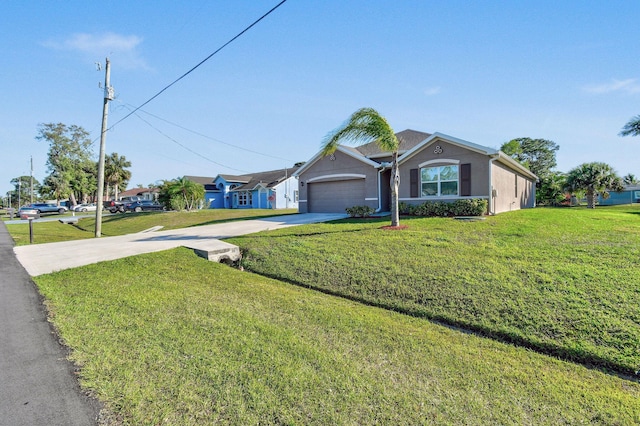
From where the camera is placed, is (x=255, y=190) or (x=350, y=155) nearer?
(x=350, y=155)

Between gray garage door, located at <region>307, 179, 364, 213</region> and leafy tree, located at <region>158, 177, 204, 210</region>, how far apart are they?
12.4 metres

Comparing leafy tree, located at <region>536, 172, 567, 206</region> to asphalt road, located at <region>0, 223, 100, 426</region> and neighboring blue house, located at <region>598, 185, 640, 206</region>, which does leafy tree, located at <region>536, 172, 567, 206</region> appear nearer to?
neighboring blue house, located at <region>598, 185, 640, 206</region>

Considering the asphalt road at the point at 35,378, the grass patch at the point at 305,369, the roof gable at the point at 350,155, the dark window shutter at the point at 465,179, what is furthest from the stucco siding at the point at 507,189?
the asphalt road at the point at 35,378

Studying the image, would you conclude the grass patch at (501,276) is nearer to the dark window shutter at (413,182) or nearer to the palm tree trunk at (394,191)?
the palm tree trunk at (394,191)

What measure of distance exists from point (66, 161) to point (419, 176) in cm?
6458

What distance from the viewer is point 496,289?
5.60 m

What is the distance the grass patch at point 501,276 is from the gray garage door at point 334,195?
900 cm

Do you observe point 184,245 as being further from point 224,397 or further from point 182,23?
point 224,397

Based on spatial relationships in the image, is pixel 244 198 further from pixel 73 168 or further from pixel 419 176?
pixel 73 168

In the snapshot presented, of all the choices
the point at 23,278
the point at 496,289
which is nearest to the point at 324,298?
the point at 496,289

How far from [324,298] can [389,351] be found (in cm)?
230

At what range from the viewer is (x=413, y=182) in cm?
1652

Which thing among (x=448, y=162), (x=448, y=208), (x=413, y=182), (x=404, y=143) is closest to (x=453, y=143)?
(x=448, y=162)

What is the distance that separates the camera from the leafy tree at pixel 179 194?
27781mm
